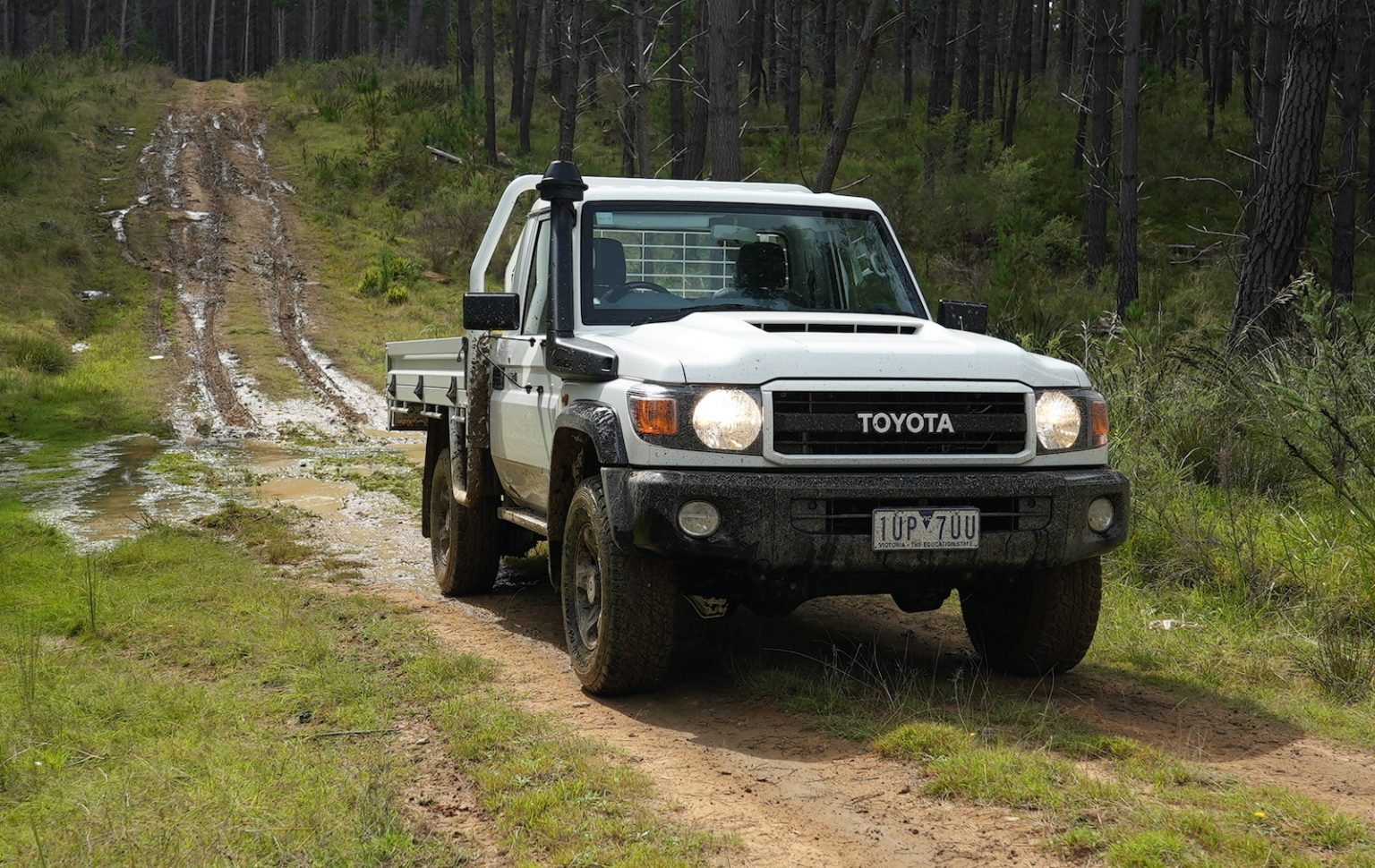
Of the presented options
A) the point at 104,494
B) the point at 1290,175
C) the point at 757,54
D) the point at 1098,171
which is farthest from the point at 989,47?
the point at 104,494

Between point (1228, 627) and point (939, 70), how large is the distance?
99.3 ft

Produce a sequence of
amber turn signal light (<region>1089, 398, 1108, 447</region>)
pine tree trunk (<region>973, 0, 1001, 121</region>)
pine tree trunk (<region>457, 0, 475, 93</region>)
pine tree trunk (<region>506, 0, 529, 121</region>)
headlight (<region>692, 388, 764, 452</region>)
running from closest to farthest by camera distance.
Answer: headlight (<region>692, 388, 764, 452</region>)
amber turn signal light (<region>1089, 398, 1108, 447</region>)
pine tree trunk (<region>973, 0, 1001, 121</region>)
pine tree trunk (<region>457, 0, 475, 93</region>)
pine tree trunk (<region>506, 0, 529, 121</region>)

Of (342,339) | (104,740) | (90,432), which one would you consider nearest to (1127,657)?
(104,740)

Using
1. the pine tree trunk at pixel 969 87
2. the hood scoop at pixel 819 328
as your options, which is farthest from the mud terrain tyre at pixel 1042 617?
the pine tree trunk at pixel 969 87

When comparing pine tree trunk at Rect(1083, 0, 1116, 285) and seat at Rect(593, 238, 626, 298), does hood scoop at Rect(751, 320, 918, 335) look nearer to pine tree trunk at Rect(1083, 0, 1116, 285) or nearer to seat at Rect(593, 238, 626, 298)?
seat at Rect(593, 238, 626, 298)

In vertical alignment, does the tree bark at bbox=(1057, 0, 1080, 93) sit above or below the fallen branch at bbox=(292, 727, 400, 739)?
above

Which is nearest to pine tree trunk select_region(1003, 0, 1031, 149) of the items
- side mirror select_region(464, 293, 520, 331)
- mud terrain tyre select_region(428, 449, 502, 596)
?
mud terrain tyre select_region(428, 449, 502, 596)

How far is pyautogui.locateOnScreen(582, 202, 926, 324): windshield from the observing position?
20.1 ft

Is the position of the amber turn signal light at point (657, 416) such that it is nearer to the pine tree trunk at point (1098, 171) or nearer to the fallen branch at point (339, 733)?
the fallen branch at point (339, 733)

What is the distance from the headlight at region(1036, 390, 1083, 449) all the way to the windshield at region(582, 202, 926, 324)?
133 cm

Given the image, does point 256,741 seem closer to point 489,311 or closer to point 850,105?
point 489,311

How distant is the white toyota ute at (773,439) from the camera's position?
483 cm

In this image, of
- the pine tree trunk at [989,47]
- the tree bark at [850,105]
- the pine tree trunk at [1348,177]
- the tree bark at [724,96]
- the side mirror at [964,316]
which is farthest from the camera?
the pine tree trunk at [989,47]

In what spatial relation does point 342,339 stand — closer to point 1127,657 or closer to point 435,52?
point 1127,657
